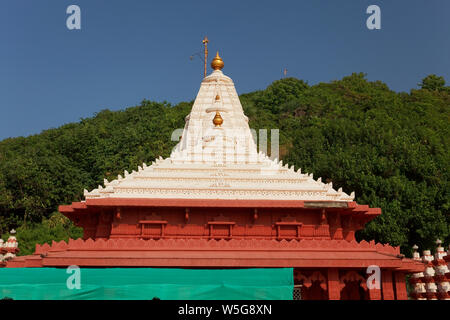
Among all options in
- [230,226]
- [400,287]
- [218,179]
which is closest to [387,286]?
[400,287]

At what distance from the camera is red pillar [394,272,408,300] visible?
11047 millimetres

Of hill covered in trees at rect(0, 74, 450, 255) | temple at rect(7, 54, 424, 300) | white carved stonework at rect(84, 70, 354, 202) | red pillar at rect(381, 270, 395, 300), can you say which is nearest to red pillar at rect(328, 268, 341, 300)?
temple at rect(7, 54, 424, 300)

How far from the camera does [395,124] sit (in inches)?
1254

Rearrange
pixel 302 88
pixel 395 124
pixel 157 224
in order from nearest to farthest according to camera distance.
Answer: pixel 157 224
pixel 395 124
pixel 302 88

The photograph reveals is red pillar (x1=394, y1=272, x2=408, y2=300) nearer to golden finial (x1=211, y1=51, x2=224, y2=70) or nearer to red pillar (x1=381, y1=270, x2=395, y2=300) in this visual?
red pillar (x1=381, y1=270, x2=395, y2=300)

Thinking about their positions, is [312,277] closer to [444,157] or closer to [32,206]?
[444,157]

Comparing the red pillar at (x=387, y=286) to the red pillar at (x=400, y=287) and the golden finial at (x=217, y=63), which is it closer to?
the red pillar at (x=400, y=287)

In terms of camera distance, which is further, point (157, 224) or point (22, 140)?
point (22, 140)

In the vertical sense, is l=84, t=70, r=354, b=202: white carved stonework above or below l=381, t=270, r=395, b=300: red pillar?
above

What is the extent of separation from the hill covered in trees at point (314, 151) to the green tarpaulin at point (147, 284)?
52.2 feet

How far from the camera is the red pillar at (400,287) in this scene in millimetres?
11047

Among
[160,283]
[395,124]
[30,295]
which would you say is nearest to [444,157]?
[395,124]

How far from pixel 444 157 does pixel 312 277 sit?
68.1ft

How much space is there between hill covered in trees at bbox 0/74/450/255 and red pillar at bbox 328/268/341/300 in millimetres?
13671
